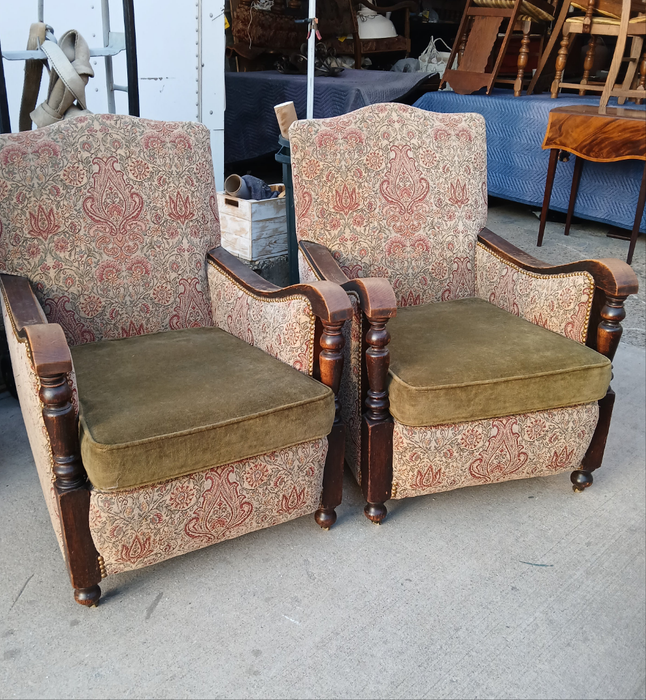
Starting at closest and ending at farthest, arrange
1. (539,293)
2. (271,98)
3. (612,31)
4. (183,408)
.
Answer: (183,408) → (539,293) → (612,31) → (271,98)

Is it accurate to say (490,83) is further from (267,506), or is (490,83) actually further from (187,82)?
(267,506)

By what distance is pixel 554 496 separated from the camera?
1966mm

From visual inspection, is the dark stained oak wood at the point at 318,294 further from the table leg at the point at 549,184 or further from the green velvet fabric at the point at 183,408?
the table leg at the point at 549,184

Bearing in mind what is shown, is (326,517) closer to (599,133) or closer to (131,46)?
(131,46)

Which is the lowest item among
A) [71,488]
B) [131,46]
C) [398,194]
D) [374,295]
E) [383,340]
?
[71,488]

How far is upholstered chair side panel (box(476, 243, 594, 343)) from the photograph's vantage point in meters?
1.89

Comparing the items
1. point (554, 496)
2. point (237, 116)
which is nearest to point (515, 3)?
point (237, 116)

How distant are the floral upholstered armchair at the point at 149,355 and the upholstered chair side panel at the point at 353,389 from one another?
0.13 m

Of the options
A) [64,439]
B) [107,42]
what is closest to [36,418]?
[64,439]

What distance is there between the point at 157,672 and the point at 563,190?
3.92m

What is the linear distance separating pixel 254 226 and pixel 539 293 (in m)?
1.31

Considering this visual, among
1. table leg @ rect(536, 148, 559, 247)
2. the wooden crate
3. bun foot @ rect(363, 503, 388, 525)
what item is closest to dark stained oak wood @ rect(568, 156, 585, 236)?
table leg @ rect(536, 148, 559, 247)

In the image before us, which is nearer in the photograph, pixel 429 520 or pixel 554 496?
pixel 429 520

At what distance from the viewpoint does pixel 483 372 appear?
66.2 inches
